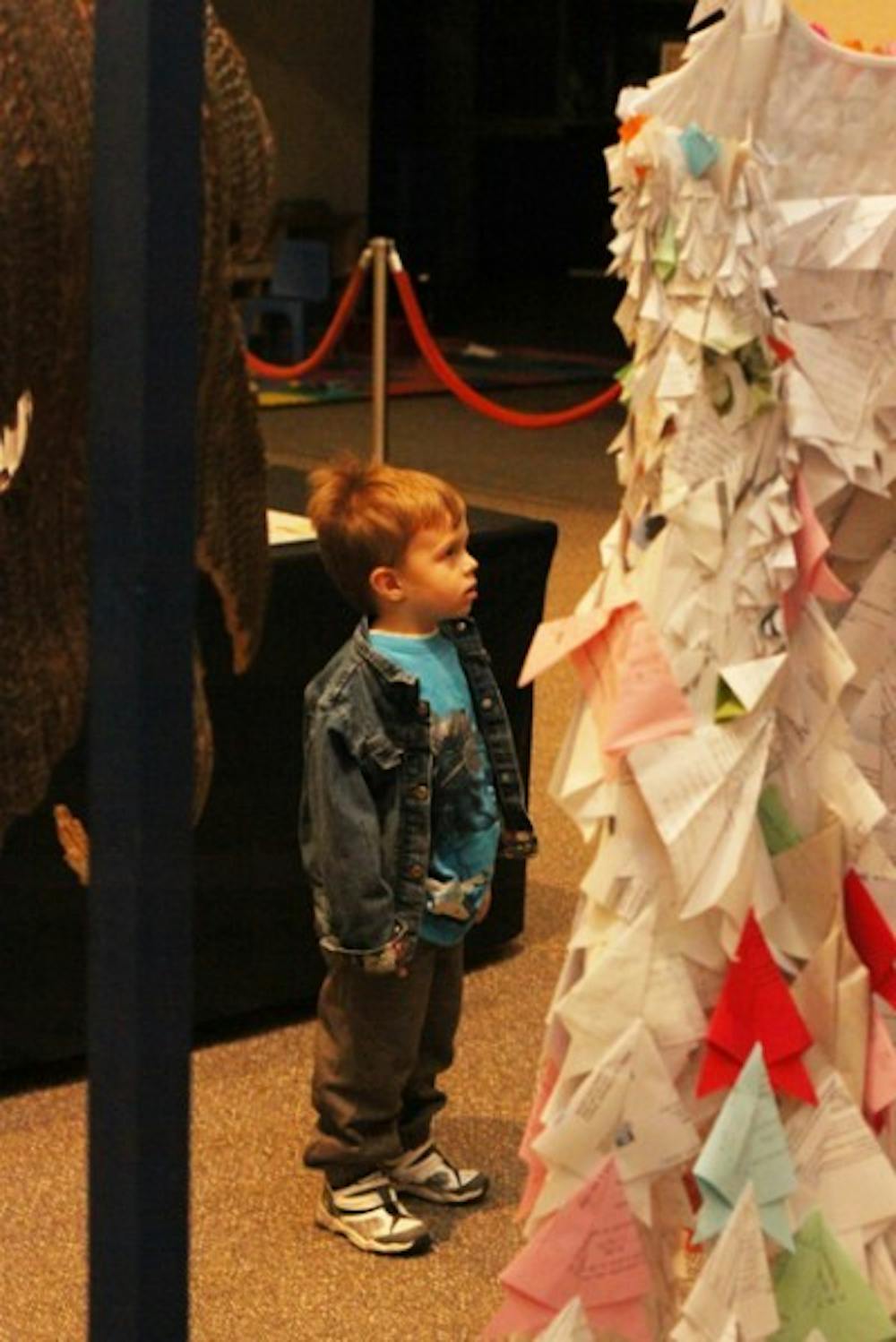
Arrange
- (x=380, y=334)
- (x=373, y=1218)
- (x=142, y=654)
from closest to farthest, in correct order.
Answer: (x=142, y=654) → (x=373, y=1218) → (x=380, y=334)

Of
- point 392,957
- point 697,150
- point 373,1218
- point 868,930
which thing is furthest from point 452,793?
point 697,150

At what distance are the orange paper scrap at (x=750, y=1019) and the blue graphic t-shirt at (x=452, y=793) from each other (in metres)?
1.09

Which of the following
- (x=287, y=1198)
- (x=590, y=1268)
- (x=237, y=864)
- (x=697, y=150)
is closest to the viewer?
(x=697, y=150)

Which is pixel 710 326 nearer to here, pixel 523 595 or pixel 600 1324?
pixel 600 1324

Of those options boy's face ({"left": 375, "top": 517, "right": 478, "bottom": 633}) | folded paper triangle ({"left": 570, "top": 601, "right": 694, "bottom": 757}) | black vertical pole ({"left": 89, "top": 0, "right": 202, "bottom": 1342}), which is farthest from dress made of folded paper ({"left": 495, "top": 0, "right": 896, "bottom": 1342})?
boy's face ({"left": 375, "top": 517, "right": 478, "bottom": 633})

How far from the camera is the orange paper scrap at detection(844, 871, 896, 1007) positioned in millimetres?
2166

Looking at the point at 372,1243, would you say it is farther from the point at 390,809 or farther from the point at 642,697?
the point at 642,697

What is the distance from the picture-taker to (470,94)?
17.0m

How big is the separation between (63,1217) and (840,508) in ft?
5.58

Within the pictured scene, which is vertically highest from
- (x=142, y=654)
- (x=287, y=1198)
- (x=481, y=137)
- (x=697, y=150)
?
(x=697, y=150)

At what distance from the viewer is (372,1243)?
328cm

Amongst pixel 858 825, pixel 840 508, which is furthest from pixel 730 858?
pixel 840 508

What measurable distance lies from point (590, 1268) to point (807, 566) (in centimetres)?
62

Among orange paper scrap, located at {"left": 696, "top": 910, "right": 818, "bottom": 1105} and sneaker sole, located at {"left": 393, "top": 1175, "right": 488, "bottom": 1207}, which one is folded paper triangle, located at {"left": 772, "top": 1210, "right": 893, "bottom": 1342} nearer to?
orange paper scrap, located at {"left": 696, "top": 910, "right": 818, "bottom": 1105}
